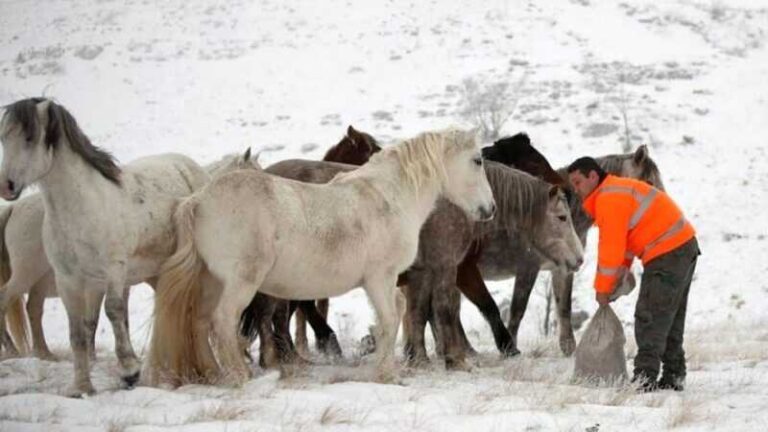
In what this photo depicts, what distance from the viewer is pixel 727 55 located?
34844 mm

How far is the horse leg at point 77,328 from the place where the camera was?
20.8ft

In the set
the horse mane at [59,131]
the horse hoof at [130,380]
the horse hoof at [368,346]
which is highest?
the horse mane at [59,131]

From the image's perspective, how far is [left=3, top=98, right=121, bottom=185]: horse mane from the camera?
20.3 ft

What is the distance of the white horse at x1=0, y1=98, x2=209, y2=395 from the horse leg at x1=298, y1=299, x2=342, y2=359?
2886 mm

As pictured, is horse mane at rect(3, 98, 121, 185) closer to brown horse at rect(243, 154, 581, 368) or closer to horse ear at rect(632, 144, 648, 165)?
brown horse at rect(243, 154, 581, 368)

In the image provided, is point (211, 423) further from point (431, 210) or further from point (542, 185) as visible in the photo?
point (542, 185)

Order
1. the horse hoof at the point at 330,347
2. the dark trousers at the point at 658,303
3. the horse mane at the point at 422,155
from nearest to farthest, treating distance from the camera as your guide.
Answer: the dark trousers at the point at 658,303 → the horse mane at the point at 422,155 → the horse hoof at the point at 330,347

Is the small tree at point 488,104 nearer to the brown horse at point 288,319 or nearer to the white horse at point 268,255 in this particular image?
the brown horse at point 288,319

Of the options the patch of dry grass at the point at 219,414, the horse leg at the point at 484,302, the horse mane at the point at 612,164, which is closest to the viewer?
the patch of dry grass at the point at 219,414

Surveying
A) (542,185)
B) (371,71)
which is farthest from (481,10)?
(542,185)

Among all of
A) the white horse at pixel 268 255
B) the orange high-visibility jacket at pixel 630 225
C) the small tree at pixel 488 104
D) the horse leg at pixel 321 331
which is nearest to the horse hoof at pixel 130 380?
the white horse at pixel 268 255

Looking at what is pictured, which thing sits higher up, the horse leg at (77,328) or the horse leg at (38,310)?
the horse leg at (77,328)

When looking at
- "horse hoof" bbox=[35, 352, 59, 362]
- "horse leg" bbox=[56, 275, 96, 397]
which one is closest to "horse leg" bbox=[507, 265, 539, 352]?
"horse hoof" bbox=[35, 352, 59, 362]

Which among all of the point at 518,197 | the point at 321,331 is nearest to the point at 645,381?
the point at 518,197
